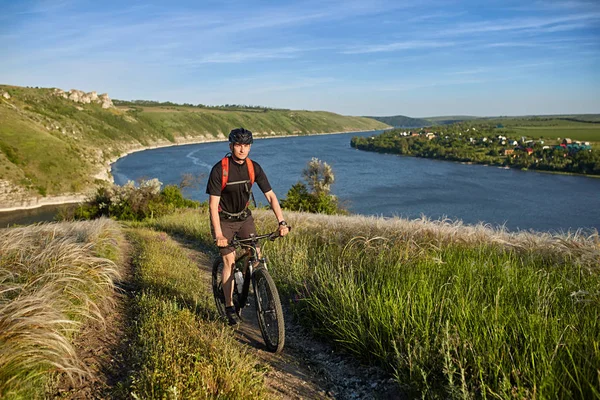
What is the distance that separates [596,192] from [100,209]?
64.3m

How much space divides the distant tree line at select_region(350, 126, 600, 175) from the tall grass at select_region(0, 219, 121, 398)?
87641 mm

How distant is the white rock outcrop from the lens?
539 ft

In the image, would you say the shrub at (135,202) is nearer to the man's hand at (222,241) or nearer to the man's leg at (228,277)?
the man's leg at (228,277)

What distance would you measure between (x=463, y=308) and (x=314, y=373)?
51.2 inches

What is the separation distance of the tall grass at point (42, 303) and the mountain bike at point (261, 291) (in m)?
1.40

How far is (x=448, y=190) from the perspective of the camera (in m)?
61.0

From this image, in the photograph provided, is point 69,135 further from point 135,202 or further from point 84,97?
point 135,202

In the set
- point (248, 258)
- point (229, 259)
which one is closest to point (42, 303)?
point (229, 259)

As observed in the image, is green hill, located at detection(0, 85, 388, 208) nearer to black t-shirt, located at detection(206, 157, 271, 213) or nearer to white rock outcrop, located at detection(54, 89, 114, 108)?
white rock outcrop, located at detection(54, 89, 114, 108)

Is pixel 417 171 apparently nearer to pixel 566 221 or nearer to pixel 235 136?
pixel 566 221

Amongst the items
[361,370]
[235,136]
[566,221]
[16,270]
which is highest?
[235,136]

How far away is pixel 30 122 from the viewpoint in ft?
282

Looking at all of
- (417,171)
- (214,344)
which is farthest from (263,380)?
(417,171)

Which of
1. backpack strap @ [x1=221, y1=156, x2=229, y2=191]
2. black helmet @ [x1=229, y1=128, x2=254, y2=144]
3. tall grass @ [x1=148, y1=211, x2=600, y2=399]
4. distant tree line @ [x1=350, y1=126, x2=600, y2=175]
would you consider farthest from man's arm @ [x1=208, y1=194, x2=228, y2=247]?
distant tree line @ [x1=350, y1=126, x2=600, y2=175]
